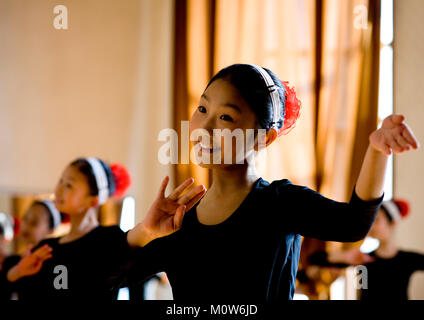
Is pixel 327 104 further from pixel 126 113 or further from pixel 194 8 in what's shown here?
pixel 126 113

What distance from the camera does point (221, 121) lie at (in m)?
0.70

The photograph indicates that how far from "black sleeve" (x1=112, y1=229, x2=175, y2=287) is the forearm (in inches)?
12.2

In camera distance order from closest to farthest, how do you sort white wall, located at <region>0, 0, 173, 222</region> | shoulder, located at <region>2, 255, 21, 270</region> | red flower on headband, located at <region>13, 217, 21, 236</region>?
shoulder, located at <region>2, 255, 21, 270</region>, red flower on headband, located at <region>13, 217, 21, 236</region>, white wall, located at <region>0, 0, 173, 222</region>

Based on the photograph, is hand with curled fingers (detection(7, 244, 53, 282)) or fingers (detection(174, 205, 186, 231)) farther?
hand with curled fingers (detection(7, 244, 53, 282))

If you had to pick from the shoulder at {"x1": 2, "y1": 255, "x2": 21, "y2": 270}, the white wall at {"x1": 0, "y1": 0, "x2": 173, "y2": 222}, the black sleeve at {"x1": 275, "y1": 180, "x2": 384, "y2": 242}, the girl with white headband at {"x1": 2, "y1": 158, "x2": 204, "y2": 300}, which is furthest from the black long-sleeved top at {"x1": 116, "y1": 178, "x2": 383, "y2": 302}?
the white wall at {"x1": 0, "y1": 0, "x2": 173, "y2": 222}

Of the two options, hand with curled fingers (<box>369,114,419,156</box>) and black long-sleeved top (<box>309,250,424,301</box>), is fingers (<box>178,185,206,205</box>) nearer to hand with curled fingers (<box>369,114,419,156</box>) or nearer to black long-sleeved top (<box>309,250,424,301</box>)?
hand with curled fingers (<box>369,114,419,156</box>)

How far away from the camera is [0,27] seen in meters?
2.95

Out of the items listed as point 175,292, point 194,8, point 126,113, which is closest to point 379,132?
point 175,292

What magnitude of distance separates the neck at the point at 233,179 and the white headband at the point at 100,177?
68cm

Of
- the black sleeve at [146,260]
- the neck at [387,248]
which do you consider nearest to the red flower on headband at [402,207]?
the neck at [387,248]

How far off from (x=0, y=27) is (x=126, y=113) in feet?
3.08

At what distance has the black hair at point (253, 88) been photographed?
718 millimetres

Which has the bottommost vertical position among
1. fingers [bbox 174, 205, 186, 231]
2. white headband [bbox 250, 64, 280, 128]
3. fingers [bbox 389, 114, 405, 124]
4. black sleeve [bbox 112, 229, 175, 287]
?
black sleeve [bbox 112, 229, 175, 287]

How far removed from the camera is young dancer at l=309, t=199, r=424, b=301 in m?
1.88
